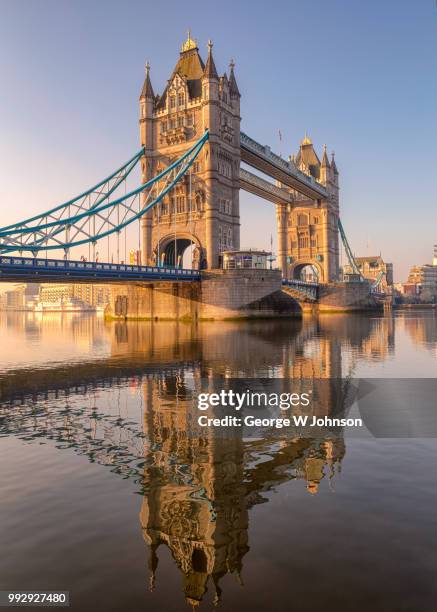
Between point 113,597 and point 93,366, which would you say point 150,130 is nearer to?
point 93,366

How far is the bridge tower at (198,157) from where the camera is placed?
63.3m

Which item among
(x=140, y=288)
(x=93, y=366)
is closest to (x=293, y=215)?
(x=140, y=288)

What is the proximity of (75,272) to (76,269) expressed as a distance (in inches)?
12.9

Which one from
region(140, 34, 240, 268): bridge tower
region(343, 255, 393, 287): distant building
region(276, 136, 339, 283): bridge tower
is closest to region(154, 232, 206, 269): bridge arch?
region(140, 34, 240, 268): bridge tower

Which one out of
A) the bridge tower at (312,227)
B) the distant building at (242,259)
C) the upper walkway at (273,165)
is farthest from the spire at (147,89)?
the bridge tower at (312,227)

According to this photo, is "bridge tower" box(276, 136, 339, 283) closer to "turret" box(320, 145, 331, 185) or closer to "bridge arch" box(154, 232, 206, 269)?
"turret" box(320, 145, 331, 185)

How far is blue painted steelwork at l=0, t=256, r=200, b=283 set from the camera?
Result: 1681 inches

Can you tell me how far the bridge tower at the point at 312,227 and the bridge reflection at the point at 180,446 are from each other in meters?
88.6

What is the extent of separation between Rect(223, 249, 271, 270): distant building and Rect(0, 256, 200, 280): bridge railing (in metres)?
4.23

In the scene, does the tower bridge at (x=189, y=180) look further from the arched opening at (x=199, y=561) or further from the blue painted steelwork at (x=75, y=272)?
the arched opening at (x=199, y=561)

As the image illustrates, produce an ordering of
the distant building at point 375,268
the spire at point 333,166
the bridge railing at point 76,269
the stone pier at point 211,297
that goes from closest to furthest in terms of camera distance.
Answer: the bridge railing at point 76,269
the stone pier at point 211,297
the spire at point 333,166
the distant building at point 375,268

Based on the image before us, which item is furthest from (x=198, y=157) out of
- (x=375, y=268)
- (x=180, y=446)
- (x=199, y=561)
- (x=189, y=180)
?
(x=375, y=268)

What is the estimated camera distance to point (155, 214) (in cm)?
6944

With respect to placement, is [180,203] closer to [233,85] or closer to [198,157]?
[198,157]
